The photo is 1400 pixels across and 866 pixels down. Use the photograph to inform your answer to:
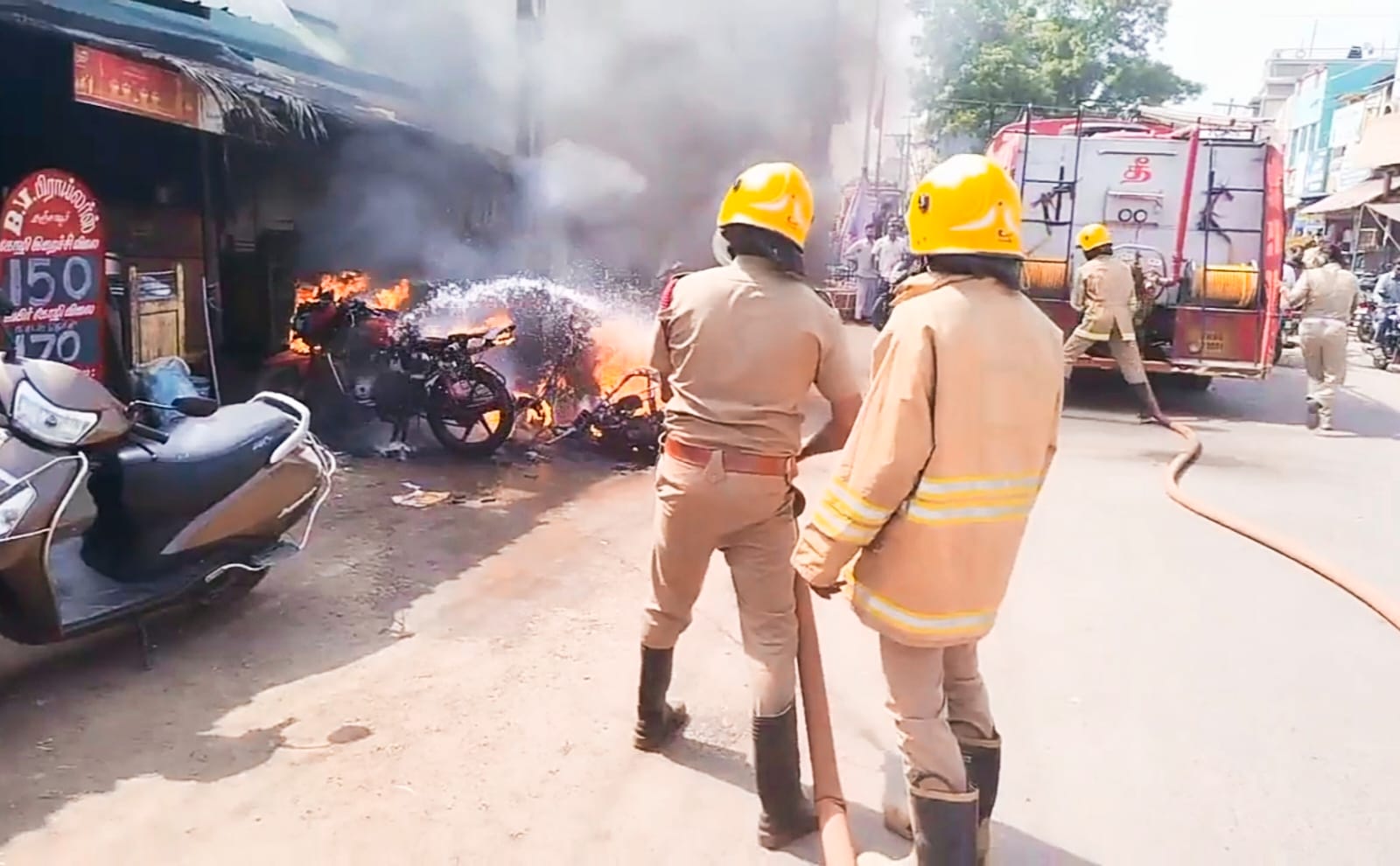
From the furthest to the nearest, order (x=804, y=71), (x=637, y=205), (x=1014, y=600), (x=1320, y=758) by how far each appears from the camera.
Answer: (x=804, y=71), (x=637, y=205), (x=1014, y=600), (x=1320, y=758)

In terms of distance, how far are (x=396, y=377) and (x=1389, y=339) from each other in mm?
16140

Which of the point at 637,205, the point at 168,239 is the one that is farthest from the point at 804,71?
the point at 168,239

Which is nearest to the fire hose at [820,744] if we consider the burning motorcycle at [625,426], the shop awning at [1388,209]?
the burning motorcycle at [625,426]

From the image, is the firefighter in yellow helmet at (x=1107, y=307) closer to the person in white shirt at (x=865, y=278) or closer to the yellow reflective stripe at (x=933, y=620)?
the person in white shirt at (x=865, y=278)

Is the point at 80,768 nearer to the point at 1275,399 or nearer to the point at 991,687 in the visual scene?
the point at 991,687

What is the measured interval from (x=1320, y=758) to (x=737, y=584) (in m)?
2.15

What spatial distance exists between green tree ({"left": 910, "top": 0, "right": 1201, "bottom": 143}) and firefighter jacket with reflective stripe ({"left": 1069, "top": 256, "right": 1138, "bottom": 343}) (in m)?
21.5

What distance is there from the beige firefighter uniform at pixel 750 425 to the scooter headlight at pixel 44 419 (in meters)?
1.99

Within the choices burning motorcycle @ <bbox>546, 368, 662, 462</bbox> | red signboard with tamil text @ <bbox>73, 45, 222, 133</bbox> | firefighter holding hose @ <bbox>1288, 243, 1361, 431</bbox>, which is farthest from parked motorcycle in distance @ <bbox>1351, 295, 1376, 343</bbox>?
red signboard with tamil text @ <bbox>73, 45, 222, 133</bbox>

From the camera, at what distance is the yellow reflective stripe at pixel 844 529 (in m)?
2.65

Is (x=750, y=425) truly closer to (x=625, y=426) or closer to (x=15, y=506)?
(x=15, y=506)

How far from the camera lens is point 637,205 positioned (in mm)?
15484

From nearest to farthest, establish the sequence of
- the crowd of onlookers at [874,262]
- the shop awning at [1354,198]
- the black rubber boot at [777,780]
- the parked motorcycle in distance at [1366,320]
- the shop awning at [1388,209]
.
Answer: the black rubber boot at [777,780], the crowd of onlookers at [874,262], the parked motorcycle in distance at [1366,320], the shop awning at [1388,209], the shop awning at [1354,198]

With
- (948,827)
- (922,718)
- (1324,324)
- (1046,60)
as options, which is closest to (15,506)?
(922,718)
